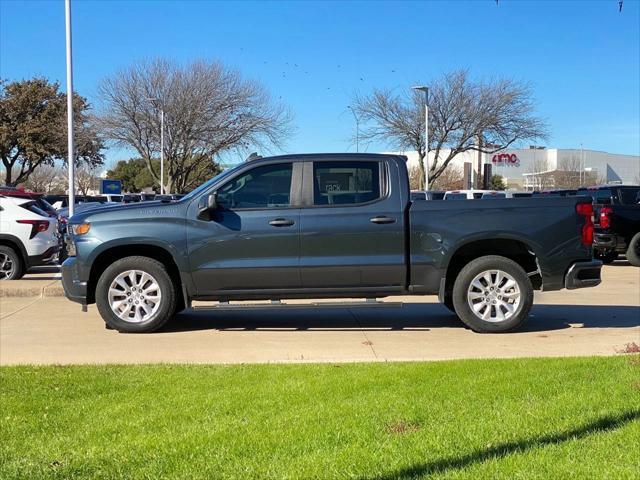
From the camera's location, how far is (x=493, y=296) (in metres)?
Result: 8.14

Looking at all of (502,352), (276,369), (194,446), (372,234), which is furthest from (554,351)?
(194,446)

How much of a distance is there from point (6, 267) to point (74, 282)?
5737 mm

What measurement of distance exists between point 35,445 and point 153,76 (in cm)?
3503

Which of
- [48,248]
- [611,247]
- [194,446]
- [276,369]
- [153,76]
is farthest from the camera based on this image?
[153,76]

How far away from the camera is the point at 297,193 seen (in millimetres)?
8047

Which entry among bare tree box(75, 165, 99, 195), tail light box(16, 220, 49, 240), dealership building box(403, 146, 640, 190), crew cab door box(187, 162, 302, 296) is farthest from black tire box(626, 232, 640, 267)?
dealership building box(403, 146, 640, 190)

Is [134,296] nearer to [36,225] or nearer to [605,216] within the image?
[36,225]

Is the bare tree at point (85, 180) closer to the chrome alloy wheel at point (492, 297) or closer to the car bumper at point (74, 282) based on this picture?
the car bumper at point (74, 282)

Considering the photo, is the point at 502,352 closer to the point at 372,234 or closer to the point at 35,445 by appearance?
the point at 372,234

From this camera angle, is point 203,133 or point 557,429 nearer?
point 557,429

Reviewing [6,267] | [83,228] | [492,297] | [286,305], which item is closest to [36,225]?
[6,267]

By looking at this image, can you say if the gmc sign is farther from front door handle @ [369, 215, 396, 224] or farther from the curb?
front door handle @ [369, 215, 396, 224]

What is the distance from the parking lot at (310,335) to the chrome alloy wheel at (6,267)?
2.65 metres

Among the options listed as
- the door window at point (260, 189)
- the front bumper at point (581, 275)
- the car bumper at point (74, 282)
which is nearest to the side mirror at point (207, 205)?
the door window at point (260, 189)
